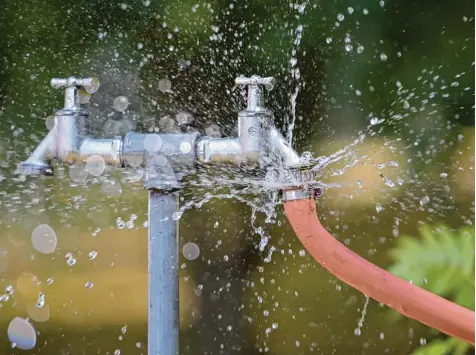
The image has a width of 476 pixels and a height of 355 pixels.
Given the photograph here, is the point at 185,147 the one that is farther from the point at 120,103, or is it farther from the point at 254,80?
the point at 120,103

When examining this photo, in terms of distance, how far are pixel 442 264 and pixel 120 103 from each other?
2.07 feet

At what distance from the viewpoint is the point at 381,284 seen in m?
0.57

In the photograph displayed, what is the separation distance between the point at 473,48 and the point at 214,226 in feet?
1.77

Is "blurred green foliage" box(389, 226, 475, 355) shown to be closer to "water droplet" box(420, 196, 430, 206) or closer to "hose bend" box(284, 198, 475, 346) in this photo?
"water droplet" box(420, 196, 430, 206)

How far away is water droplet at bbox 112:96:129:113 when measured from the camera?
0.97 metres

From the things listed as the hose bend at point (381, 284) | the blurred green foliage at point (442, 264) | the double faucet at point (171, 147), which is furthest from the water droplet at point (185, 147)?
the blurred green foliage at point (442, 264)

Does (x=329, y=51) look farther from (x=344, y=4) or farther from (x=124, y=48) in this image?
(x=124, y=48)

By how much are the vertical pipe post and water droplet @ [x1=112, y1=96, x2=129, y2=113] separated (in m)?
0.40

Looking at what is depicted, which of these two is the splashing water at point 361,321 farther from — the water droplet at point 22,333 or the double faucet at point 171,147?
the water droplet at point 22,333

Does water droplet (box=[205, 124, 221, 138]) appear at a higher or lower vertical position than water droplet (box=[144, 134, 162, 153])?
higher

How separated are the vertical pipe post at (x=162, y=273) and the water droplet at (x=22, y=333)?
0.52 m

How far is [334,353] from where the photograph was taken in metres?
1.00

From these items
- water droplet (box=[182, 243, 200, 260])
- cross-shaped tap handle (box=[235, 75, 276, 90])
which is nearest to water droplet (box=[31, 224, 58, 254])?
water droplet (box=[182, 243, 200, 260])

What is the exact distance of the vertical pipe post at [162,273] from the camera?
60 centimetres
